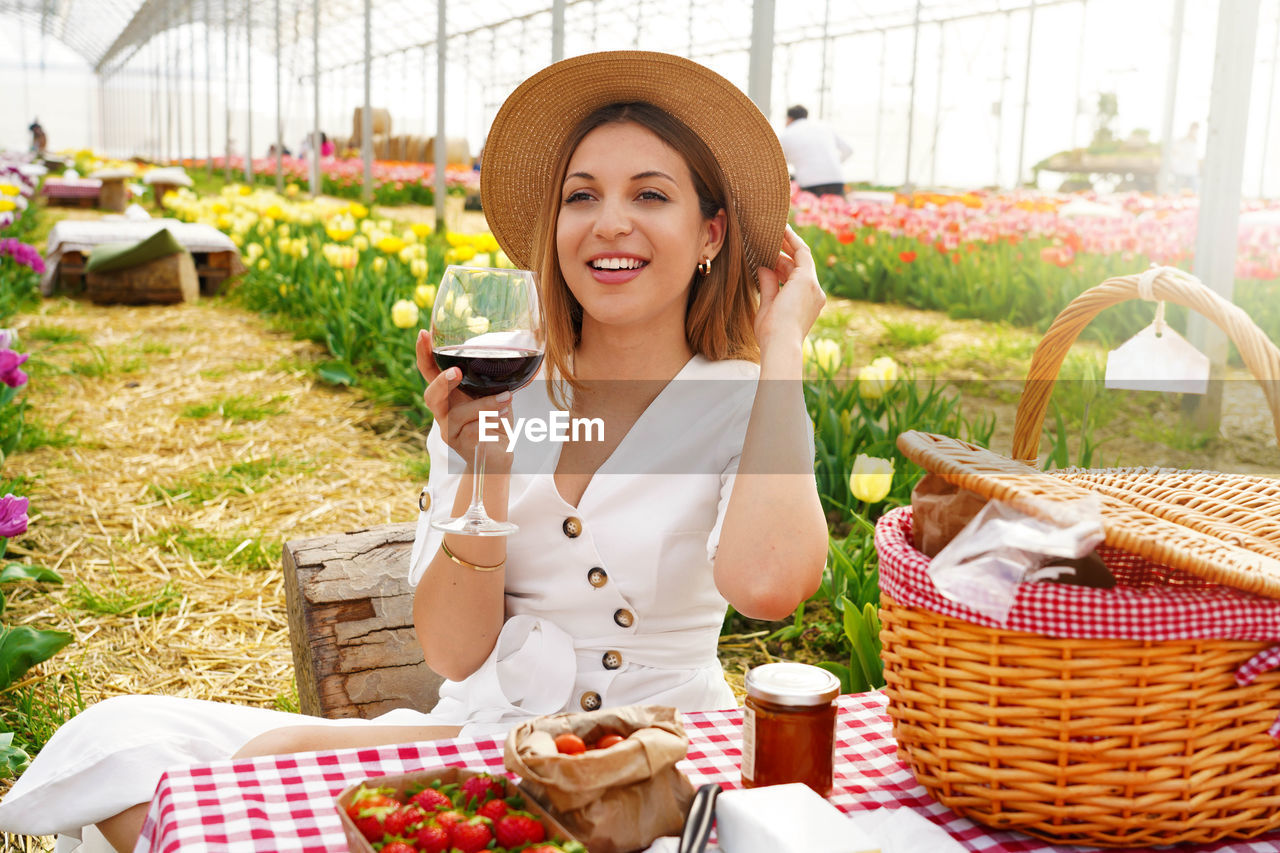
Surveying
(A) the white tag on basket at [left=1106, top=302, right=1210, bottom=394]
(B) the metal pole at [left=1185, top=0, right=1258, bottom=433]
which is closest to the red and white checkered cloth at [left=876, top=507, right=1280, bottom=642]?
(A) the white tag on basket at [left=1106, top=302, right=1210, bottom=394]

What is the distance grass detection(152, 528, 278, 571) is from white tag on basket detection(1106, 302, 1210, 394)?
281 centimetres

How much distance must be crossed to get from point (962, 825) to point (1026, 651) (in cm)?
20

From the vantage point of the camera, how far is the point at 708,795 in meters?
0.81

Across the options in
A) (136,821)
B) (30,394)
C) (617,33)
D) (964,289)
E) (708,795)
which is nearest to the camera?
(708,795)

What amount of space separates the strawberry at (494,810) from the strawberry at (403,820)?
43 mm

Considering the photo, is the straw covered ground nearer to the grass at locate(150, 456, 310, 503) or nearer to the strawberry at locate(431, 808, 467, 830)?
the grass at locate(150, 456, 310, 503)

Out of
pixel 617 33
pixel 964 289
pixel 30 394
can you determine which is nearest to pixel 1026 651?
pixel 30 394

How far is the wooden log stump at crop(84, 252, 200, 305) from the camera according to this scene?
290 inches

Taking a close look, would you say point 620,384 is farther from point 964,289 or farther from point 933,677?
point 964,289

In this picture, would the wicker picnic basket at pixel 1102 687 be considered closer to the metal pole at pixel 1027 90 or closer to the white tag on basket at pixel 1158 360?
the white tag on basket at pixel 1158 360

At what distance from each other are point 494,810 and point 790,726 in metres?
0.26

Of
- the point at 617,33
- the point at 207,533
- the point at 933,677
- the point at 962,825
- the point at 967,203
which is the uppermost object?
the point at 617,33

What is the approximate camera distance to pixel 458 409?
3.92 feet

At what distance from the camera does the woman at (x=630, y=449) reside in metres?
1.39
